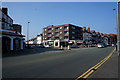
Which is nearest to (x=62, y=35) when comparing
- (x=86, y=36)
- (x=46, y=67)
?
(x=86, y=36)

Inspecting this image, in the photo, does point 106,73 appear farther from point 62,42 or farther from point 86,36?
point 86,36

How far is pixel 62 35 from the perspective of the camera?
61188 millimetres

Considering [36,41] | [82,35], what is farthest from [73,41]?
[36,41]

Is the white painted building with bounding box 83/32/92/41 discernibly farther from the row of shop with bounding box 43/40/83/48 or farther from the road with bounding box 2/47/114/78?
the road with bounding box 2/47/114/78

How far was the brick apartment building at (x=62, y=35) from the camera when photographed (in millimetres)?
58244

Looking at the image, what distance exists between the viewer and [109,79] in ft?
16.3

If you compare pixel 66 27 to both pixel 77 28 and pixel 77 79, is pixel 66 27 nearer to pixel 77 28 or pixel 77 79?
pixel 77 28

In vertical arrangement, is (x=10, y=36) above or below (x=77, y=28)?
below

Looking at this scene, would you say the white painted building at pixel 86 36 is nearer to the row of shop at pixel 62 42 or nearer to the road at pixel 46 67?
the row of shop at pixel 62 42

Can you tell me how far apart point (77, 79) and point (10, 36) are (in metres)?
19.6

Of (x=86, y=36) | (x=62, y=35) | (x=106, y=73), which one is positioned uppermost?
(x=86, y=36)

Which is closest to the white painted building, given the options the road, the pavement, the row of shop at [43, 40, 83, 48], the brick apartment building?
the brick apartment building

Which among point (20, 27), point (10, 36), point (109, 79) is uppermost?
point (20, 27)

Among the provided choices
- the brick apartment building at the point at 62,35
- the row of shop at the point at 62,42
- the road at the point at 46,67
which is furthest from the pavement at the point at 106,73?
the row of shop at the point at 62,42
